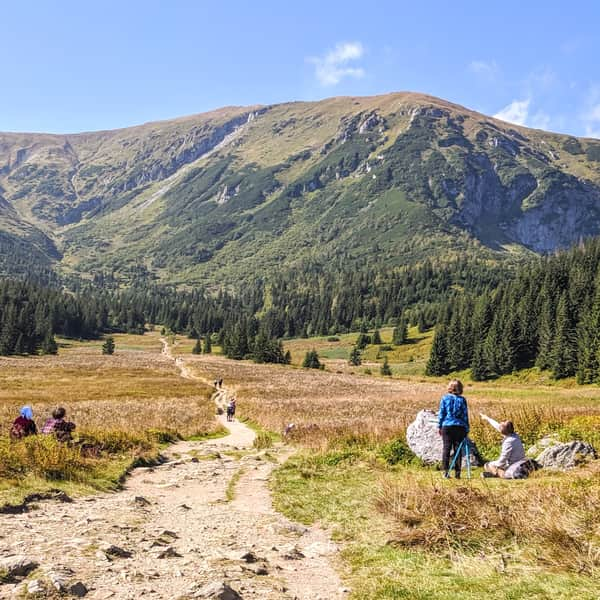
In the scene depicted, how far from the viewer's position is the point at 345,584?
7.40 metres

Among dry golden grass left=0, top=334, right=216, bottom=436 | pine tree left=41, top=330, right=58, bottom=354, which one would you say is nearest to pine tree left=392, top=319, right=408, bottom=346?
dry golden grass left=0, top=334, right=216, bottom=436

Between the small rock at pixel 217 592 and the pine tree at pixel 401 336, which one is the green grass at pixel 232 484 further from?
the pine tree at pixel 401 336

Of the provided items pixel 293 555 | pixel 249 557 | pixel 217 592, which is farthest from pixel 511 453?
pixel 217 592

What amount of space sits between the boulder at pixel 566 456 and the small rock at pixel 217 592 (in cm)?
1043

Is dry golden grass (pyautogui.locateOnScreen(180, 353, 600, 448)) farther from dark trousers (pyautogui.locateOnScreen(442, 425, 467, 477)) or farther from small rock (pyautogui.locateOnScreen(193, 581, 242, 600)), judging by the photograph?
small rock (pyautogui.locateOnScreen(193, 581, 242, 600))

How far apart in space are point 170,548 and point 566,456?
1115 cm

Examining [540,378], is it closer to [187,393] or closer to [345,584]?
[187,393]

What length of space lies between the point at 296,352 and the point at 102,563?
162788 mm

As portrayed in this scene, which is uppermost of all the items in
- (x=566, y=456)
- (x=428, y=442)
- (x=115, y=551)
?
(x=566, y=456)

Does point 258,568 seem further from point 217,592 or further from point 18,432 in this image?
point 18,432

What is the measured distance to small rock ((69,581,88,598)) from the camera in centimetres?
621

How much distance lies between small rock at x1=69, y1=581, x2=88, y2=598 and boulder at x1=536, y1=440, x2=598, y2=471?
11969 millimetres

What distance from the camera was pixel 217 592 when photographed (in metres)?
6.31

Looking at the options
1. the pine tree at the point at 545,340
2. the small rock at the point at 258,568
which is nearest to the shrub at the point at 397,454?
the small rock at the point at 258,568
